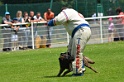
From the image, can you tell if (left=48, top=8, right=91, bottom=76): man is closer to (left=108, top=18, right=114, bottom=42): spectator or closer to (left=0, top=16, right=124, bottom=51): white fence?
(left=0, top=16, right=124, bottom=51): white fence

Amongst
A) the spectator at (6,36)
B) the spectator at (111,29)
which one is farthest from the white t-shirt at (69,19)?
the spectator at (111,29)

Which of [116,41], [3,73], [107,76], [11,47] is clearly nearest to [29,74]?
[3,73]

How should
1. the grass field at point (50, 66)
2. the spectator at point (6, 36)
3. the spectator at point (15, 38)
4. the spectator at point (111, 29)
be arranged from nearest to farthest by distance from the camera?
the grass field at point (50, 66), the spectator at point (6, 36), the spectator at point (15, 38), the spectator at point (111, 29)

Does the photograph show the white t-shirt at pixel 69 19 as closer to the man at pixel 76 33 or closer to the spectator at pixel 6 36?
the man at pixel 76 33

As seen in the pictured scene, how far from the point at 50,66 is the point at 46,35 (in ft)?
28.4

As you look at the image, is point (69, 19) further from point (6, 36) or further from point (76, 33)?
point (6, 36)

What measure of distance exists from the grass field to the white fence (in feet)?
8.69

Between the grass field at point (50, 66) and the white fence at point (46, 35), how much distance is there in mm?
2647

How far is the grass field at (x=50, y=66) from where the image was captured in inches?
498

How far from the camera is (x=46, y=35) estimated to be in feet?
80.9

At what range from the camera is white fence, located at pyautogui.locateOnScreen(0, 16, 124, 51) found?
23.8 metres

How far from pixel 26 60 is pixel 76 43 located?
5675mm

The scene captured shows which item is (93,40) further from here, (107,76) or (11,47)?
(107,76)

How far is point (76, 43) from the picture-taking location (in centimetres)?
1305
